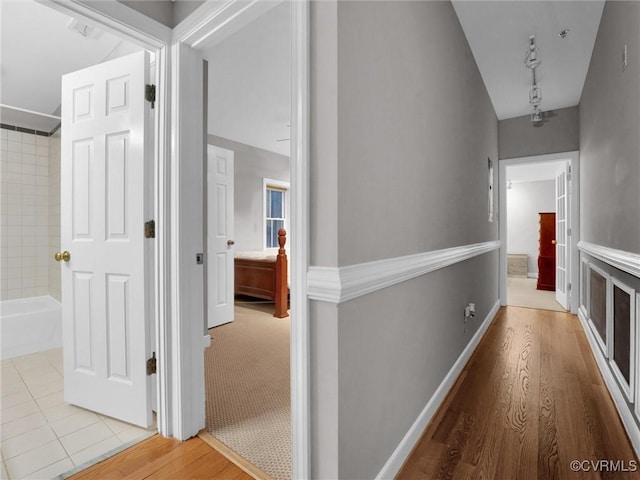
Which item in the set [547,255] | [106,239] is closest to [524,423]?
[106,239]

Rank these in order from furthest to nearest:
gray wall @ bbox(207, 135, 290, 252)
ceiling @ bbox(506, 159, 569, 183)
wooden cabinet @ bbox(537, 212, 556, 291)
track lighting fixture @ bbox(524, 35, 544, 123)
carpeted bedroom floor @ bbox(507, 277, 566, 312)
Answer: ceiling @ bbox(506, 159, 569, 183), wooden cabinet @ bbox(537, 212, 556, 291), gray wall @ bbox(207, 135, 290, 252), carpeted bedroom floor @ bbox(507, 277, 566, 312), track lighting fixture @ bbox(524, 35, 544, 123)

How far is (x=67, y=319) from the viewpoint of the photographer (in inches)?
72.5

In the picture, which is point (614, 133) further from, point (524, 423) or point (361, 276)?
point (361, 276)

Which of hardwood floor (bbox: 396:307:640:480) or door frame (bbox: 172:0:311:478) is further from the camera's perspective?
hardwood floor (bbox: 396:307:640:480)

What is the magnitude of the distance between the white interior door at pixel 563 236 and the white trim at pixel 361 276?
3671mm

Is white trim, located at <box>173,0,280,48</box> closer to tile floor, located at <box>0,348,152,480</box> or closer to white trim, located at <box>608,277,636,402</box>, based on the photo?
tile floor, located at <box>0,348,152,480</box>

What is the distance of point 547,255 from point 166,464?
6.56 m

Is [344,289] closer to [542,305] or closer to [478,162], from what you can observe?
[478,162]

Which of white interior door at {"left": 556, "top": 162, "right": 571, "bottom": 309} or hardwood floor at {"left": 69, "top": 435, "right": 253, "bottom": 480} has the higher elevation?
white interior door at {"left": 556, "top": 162, "right": 571, "bottom": 309}

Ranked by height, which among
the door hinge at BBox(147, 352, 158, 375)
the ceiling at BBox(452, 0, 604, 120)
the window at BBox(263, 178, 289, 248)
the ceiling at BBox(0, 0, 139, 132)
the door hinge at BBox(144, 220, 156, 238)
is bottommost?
the door hinge at BBox(147, 352, 158, 375)

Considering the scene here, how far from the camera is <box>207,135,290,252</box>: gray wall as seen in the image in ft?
17.5

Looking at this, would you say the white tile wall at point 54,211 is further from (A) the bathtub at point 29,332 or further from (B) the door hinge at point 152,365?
(B) the door hinge at point 152,365

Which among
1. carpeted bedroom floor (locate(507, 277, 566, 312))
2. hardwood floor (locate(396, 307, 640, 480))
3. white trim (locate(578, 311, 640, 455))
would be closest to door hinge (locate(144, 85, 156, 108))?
hardwood floor (locate(396, 307, 640, 480))

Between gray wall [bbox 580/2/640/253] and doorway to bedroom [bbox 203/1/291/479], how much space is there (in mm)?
1820
